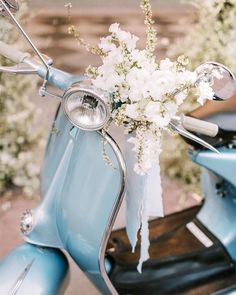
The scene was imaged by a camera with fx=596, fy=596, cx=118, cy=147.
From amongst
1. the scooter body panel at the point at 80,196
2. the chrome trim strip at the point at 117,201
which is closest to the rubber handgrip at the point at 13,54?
the scooter body panel at the point at 80,196

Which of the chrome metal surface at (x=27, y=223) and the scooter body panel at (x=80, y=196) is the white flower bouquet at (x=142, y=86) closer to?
the scooter body panel at (x=80, y=196)

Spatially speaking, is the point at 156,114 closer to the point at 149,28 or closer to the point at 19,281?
the point at 149,28

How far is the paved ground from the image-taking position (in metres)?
2.92

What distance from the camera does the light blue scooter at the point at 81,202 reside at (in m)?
1.38

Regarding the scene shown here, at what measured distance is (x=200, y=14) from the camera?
118 inches

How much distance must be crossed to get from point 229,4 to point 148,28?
5.46 ft

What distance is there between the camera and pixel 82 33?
5230mm

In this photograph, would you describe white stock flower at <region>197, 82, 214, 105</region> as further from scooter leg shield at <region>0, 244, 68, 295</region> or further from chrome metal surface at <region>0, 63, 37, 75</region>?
scooter leg shield at <region>0, 244, 68, 295</region>

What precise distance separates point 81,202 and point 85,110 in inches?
11.4

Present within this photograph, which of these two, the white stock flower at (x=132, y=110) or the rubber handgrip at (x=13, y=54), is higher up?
the rubber handgrip at (x=13, y=54)

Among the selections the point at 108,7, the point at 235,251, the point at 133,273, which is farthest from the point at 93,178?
the point at 108,7

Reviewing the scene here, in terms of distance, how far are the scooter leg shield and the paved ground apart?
3.42 ft

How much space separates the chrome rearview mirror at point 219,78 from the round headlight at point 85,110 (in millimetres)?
238

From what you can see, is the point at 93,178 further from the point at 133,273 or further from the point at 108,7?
the point at 108,7
